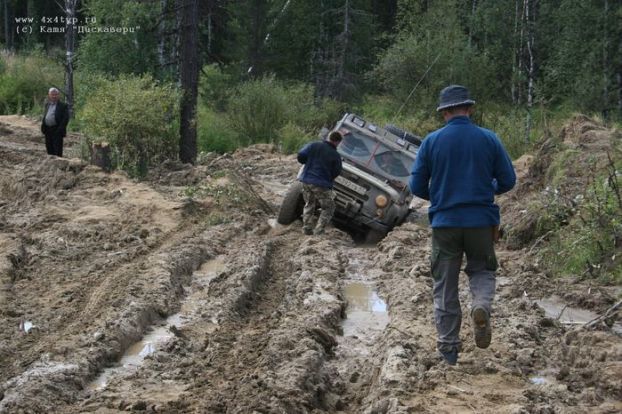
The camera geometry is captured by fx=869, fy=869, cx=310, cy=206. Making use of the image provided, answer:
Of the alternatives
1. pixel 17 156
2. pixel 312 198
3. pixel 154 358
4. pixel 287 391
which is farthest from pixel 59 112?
pixel 287 391

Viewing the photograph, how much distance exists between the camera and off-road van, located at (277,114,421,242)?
13.1 m

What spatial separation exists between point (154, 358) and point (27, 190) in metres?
8.94

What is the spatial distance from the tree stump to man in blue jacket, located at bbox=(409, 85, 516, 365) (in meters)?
10.9

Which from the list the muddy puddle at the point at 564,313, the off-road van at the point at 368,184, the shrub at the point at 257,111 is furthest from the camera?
the shrub at the point at 257,111

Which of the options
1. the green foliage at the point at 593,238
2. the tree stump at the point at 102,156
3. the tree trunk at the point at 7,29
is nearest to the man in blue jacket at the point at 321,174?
the green foliage at the point at 593,238

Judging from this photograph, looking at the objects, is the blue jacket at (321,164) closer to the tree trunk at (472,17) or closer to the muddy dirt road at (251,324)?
the muddy dirt road at (251,324)

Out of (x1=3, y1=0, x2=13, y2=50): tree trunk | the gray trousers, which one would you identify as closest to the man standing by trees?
the gray trousers

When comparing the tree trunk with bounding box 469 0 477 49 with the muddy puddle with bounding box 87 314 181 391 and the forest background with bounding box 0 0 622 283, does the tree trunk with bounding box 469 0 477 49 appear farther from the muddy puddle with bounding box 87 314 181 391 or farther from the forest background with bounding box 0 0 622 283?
the muddy puddle with bounding box 87 314 181 391

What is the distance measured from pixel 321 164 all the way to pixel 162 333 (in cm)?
570

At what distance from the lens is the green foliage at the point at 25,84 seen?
2836cm

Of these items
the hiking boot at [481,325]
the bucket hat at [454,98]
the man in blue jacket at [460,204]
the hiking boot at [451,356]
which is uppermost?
the bucket hat at [454,98]

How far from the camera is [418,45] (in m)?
34.2

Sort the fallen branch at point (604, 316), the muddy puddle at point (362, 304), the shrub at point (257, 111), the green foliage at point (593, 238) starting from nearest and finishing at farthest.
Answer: the fallen branch at point (604, 316), the muddy puddle at point (362, 304), the green foliage at point (593, 238), the shrub at point (257, 111)

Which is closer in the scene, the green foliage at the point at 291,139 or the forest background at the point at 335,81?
the forest background at the point at 335,81
